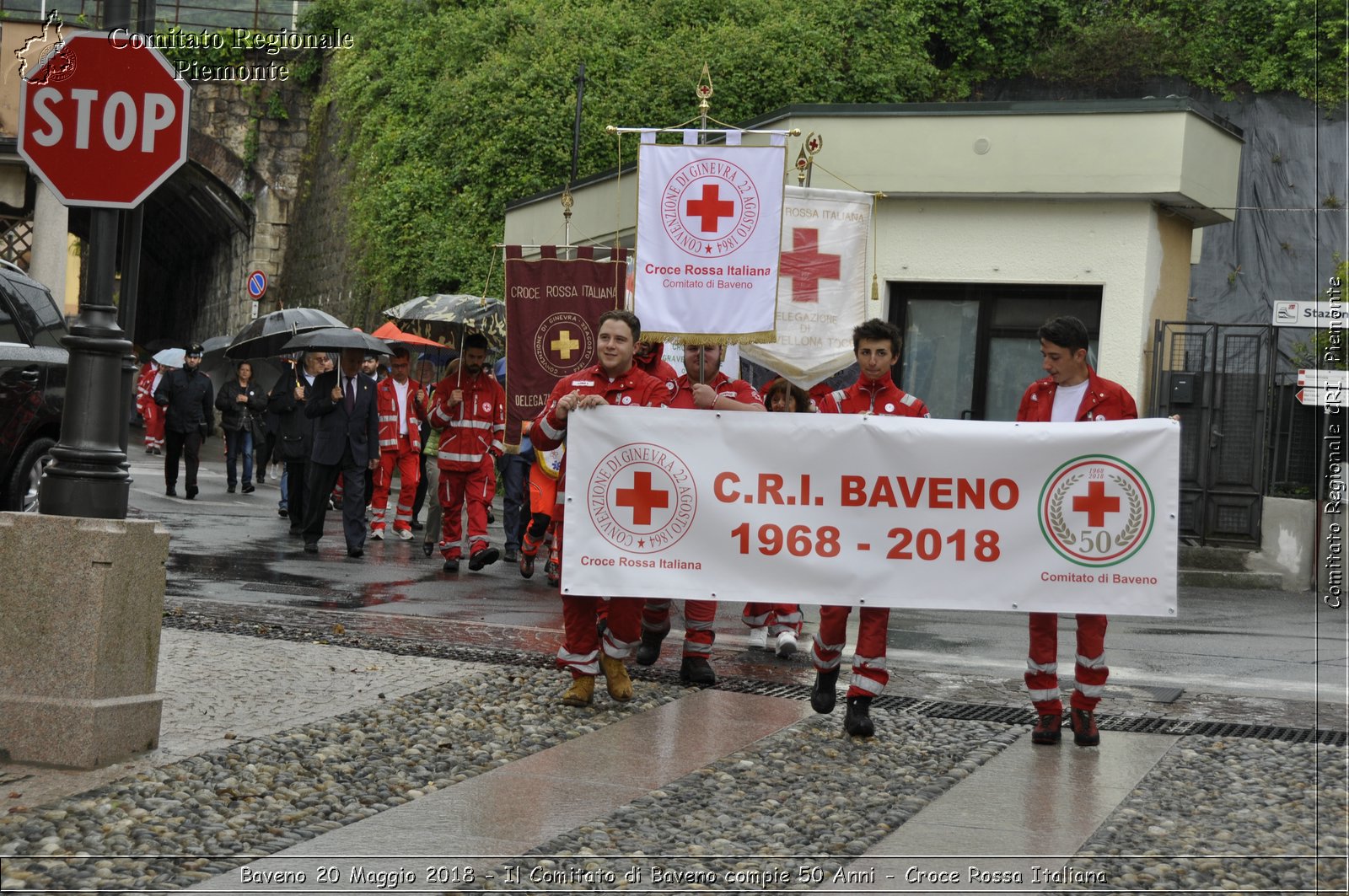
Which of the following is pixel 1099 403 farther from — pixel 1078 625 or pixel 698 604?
pixel 698 604

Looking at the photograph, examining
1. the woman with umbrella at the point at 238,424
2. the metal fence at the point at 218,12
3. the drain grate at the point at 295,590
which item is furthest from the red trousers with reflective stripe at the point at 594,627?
the metal fence at the point at 218,12

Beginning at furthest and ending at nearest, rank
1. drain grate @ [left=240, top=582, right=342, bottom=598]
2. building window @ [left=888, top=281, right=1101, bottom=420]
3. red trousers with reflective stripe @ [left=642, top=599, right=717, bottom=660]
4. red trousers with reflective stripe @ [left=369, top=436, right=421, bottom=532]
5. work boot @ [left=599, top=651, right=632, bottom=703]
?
building window @ [left=888, top=281, right=1101, bottom=420], red trousers with reflective stripe @ [left=369, top=436, right=421, bottom=532], drain grate @ [left=240, top=582, right=342, bottom=598], red trousers with reflective stripe @ [left=642, top=599, right=717, bottom=660], work boot @ [left=599, top=651, right=632, bottom=703]

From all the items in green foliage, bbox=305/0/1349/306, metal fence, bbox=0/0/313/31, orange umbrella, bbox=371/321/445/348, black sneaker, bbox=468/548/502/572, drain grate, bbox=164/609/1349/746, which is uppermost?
metal fence, bbox=0/0/313/31

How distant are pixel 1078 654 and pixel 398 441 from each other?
36.2 feet

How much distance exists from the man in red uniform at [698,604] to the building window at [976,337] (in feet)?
33.9

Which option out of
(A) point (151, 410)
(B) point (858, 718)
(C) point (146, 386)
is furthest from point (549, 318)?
(C) point (146, 386)

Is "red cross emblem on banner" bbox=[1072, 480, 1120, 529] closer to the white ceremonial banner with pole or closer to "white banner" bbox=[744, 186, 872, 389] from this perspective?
the white ceremonial banner with pole

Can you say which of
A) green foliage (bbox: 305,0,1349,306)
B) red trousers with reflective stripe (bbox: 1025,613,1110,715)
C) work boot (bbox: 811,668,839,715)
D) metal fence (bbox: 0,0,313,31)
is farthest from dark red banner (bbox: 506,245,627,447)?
metal fence (bbox: 0,0,313,31)

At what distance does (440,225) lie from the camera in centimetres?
2939

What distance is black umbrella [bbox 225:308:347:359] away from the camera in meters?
18.7

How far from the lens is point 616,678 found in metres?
7.88

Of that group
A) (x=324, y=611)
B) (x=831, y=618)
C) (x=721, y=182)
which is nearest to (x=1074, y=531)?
(x=831, y=618)

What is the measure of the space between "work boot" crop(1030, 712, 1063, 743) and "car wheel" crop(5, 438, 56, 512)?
27.7ft

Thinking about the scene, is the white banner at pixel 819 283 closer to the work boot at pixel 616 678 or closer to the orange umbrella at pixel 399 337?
the work boot at pixel 616 678
